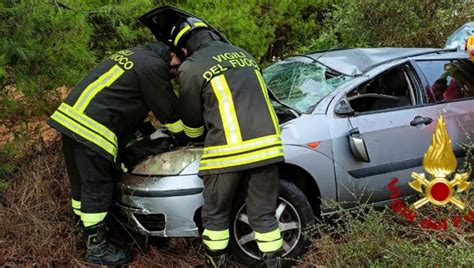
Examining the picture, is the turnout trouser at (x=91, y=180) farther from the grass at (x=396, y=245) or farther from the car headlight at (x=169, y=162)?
the grass at (x=396, y=245)

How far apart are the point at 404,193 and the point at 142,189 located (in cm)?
200

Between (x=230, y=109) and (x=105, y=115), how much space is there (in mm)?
969

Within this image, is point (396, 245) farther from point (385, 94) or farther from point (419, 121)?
point (385, 94)

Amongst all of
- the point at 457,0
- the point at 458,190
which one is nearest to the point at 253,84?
the point at 458,190

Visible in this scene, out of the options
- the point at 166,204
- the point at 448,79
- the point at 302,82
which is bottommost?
the point at 166,204

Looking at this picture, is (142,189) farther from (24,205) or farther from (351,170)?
(351,170)

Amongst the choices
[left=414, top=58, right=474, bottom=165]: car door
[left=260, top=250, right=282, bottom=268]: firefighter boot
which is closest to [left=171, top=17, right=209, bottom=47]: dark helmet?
[left=260, top=250, right=282, bottom=268]: firefighter boot

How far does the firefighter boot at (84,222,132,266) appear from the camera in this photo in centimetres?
367

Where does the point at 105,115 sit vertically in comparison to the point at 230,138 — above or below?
below

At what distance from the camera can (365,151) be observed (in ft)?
12.0

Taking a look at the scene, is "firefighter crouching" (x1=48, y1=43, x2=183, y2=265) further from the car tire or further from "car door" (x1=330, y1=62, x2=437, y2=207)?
"car door" (x1=330, y1=62, x2=437, y2=207)

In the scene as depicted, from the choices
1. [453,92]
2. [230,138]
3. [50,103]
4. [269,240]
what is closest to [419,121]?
[453,92]

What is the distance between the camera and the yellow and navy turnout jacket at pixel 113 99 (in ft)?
11.5

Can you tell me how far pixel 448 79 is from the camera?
425 cm
